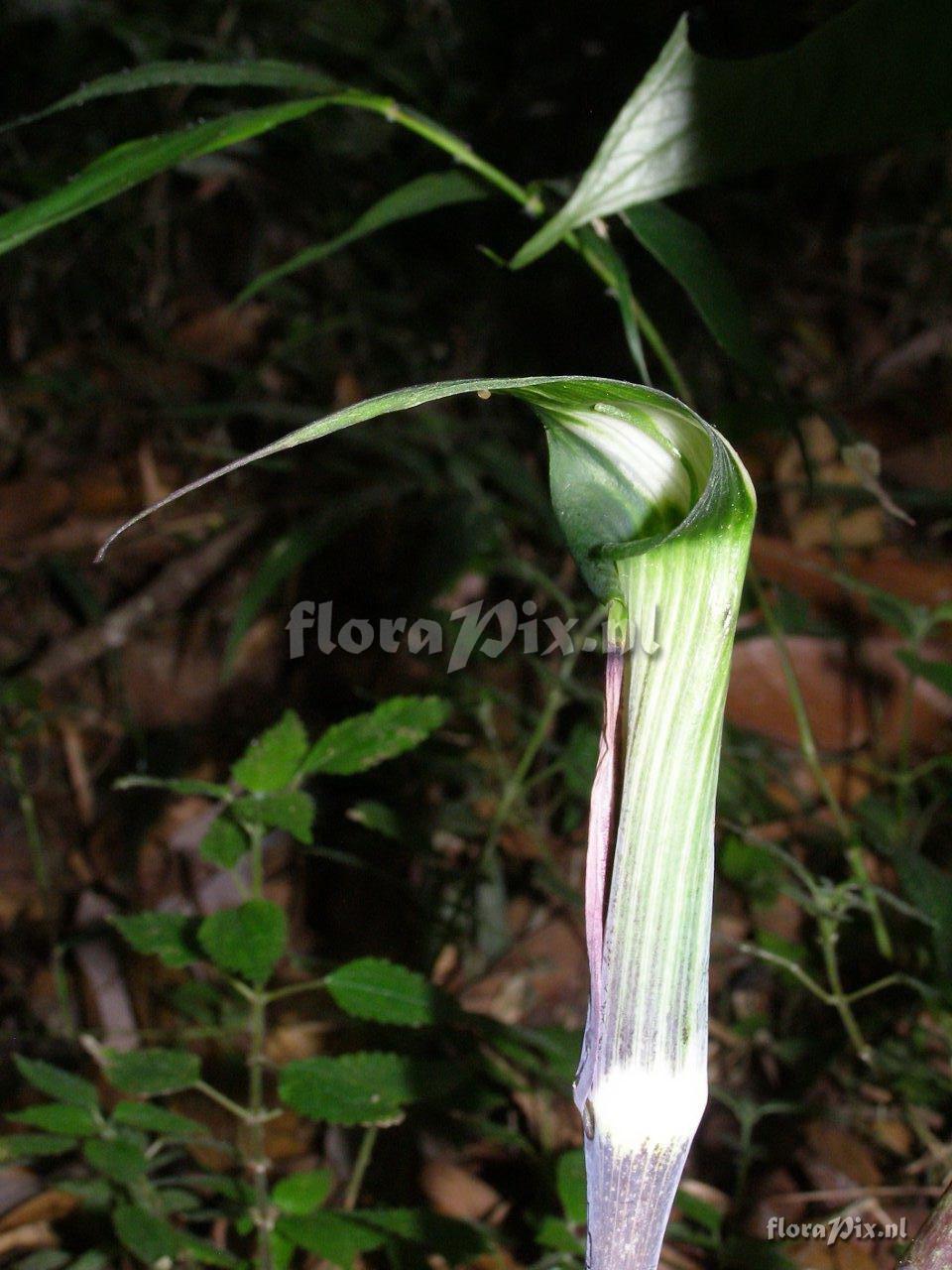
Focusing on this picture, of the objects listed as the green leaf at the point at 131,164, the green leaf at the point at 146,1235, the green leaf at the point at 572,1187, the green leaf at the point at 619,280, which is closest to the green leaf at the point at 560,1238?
the green leaf at the point at 572,1187

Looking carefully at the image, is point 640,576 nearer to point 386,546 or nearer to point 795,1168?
point 795,1168

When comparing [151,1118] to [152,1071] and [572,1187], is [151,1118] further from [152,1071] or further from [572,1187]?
[572,1187]

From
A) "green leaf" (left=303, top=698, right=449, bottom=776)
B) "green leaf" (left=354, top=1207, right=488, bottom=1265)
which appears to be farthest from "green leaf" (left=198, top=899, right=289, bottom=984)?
"green leaf" (left=354, top=1207, right=488, bottom=1265)

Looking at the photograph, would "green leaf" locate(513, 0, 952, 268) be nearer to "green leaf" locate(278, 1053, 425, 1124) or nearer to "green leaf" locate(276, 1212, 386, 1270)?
"green leaf" locate(278, 1053, 425, 1124)

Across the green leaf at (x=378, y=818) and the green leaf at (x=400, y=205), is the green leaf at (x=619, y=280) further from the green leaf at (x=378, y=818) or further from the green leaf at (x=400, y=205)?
the green leaf at (x=378, y=818)

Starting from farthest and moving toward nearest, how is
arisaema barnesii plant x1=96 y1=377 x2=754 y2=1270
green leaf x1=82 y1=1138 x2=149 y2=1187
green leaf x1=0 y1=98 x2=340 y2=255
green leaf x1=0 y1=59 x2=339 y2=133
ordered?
green leaf x1=82 y1=1138 x2=149 y2=1187, green leaf x1=0 y1=59 x2=339 y2=133, green leaf x1=0 y1=98 x2=340 y2=255, arisaema barnesii plant x1=96 y1=377 x2=754 y2=1270
